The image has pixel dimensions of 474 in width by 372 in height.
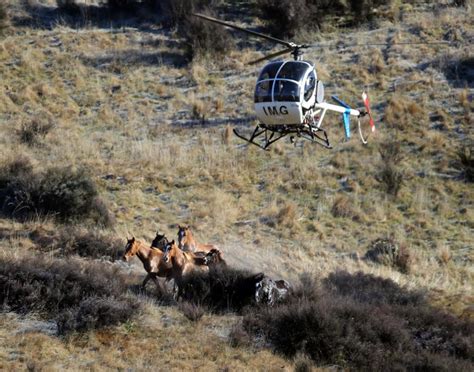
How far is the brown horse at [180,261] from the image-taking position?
46.2 feet

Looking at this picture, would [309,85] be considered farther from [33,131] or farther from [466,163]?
[33,131]

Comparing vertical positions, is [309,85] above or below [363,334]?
above

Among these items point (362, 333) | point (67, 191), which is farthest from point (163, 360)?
point (67, 191)

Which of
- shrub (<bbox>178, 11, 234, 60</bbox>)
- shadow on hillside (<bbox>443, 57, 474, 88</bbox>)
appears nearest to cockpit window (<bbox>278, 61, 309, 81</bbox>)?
shadow on hillside (<bbox>443, 57, 474, 88</bbox>)

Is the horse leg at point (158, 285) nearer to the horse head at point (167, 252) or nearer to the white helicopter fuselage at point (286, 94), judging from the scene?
the horse head at point (167, 252)

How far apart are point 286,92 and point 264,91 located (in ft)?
1.78

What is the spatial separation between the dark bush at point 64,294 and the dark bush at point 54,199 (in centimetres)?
536

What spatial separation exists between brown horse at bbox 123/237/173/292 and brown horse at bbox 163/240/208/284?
114 millimetres

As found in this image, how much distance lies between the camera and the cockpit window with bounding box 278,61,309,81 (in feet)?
47.6

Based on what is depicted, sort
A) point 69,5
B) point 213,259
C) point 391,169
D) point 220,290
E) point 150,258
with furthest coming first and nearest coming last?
1. point 69,5
2. point 391,169
3. point 213,259
4. point 220,290
5. point 150,258

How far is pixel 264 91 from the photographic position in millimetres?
14656

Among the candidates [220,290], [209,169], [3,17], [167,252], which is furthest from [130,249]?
[3,17]

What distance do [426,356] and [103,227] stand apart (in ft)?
32.8

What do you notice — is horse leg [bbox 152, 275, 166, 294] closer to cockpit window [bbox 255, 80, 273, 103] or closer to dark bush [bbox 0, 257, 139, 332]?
dark bush [bbox 0, 257, 139, 332]
